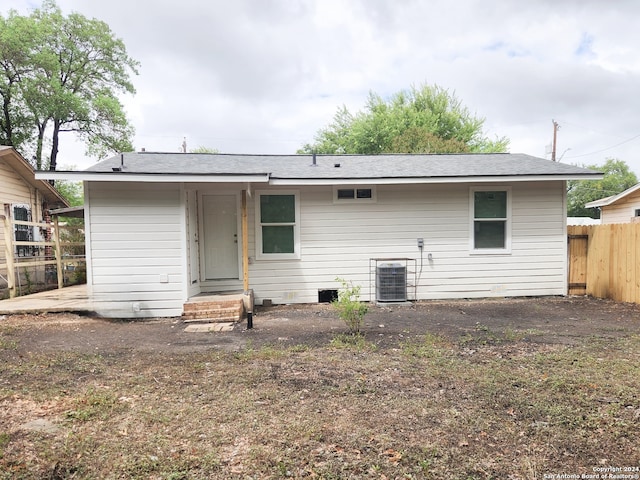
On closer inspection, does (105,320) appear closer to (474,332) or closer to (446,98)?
(474,332)

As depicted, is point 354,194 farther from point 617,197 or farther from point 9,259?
point 617,197

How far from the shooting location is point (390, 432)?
2.30 metres

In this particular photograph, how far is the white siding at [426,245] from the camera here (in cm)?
722

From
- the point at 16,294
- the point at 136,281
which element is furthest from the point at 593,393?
the point at 16,294

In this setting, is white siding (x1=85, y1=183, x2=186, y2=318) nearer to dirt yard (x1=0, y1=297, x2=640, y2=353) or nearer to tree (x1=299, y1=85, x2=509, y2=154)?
dirt yard (x1=0, y1=297, x2=640, y2=353)

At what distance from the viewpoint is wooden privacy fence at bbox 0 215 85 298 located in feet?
23.4

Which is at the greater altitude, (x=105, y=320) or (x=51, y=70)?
(x=51, y=70)

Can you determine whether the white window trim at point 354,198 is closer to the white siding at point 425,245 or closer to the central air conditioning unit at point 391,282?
the white siding at point 425,245

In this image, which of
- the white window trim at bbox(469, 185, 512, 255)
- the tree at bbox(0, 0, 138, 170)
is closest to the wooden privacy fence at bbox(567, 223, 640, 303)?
the white window trim at bbox(469, 185, 512, 255)

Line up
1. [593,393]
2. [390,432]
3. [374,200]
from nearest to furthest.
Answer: [390,432], [593,393], [374,200]

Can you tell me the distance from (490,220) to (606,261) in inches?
99.4

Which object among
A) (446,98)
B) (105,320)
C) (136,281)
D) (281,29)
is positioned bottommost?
(105,320)

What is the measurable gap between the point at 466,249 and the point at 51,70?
69.2 ft

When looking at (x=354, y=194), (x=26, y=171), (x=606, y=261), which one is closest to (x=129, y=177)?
(x=354, y=194)
